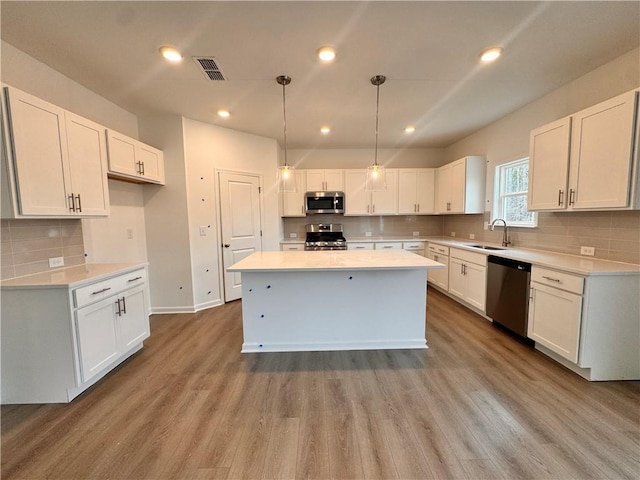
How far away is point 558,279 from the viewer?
7.58 feet

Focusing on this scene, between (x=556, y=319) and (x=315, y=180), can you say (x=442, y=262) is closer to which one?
(x=556, y=319)

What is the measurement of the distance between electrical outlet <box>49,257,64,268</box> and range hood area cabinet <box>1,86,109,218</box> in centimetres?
52

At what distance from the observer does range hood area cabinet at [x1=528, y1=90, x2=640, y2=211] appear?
2.07m

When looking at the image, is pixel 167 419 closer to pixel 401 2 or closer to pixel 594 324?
pixel 401 2

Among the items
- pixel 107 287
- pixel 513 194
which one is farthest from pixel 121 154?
pixel 513 194

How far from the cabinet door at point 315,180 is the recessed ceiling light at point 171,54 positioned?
→ 3.04m

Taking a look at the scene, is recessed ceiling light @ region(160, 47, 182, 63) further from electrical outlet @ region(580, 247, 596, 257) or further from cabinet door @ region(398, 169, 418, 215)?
electrical outlet @ region(580, 247, 596, 257)

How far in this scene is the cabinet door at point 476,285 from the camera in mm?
3348

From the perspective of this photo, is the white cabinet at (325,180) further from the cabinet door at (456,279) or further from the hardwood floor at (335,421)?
the hardwood floor at (335,421)

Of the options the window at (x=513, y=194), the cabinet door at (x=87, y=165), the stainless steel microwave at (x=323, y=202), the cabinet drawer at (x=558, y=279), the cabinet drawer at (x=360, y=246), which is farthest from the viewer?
the stainless steel microwave at (x=323, y=202)

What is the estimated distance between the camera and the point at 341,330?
2705 millimetres

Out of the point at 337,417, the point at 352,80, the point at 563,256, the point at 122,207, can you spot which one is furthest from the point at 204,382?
the point at 563,256

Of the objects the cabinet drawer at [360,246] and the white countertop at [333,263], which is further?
the cabinet drawer at [360,246]

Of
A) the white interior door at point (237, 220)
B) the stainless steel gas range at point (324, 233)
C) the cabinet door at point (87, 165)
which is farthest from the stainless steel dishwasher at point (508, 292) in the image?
the cabinet door at point (87, 165)
